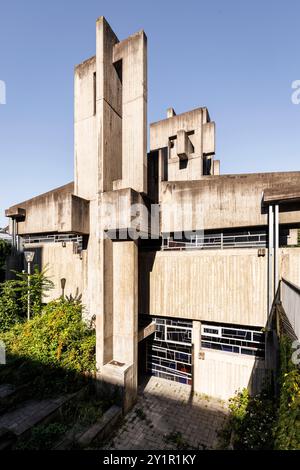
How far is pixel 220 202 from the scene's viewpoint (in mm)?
8367

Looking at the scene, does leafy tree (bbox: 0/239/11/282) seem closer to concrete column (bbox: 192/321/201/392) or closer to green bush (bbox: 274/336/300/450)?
concrete column (bbox: 192/321/201/392)

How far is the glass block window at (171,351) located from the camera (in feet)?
29.8

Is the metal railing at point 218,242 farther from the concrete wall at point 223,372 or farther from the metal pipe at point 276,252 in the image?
the concrete wall at point 223,372

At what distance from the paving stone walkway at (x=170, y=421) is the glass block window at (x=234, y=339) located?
1963mm

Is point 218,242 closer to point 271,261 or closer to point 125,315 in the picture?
point 271,261

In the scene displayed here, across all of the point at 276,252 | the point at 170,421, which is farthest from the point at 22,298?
the point at 276,252

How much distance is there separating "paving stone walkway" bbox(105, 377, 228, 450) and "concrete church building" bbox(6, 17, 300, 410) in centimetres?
51

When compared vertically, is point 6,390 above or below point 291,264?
below

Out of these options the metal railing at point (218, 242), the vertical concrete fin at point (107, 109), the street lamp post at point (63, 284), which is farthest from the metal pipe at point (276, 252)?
the street lamp post at point (63, 284)

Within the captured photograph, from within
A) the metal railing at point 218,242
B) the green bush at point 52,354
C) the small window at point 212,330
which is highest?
the metal railing at point 218,242

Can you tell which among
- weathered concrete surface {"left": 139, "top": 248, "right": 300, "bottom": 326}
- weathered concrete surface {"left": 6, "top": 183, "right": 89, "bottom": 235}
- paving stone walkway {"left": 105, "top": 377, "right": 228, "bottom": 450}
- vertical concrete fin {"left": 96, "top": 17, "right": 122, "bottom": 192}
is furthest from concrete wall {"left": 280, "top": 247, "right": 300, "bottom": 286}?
weathered concrete surface {"left": 6, "top": 183, "right": 89, "bottom": 235}

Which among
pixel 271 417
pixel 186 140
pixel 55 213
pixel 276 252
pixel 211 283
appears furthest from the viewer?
pixel 186 140

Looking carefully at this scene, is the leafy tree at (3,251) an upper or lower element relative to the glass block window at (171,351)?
upper

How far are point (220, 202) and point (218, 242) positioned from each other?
155 cm
